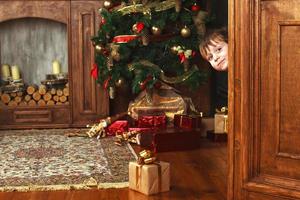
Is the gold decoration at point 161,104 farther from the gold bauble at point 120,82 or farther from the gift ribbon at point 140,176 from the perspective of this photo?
the gift ribbon at point 140,176

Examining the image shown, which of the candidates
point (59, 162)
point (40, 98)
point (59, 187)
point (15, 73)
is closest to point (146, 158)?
point (59, 187)

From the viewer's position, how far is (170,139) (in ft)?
12.4

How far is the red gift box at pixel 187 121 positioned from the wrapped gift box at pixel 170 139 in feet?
0.22

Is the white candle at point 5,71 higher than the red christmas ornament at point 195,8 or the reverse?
the reverse

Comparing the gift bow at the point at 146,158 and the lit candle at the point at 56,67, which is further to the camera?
the lit candle at the point at 56,67

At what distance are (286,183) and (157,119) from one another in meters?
2.06

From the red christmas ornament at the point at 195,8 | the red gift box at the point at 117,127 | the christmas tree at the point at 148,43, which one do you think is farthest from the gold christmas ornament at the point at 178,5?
the red gift box at the point at 117,127

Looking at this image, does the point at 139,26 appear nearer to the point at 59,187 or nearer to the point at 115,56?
the point at 115,56

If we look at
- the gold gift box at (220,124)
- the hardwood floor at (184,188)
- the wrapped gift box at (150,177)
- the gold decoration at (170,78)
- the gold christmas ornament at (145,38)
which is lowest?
the hardwood floor at (184,188)

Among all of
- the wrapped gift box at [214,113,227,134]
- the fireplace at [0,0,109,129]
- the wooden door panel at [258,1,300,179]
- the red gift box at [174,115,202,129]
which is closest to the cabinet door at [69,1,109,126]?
the fireplace at [0,0,109,129]

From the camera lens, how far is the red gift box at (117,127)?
434 centimetres

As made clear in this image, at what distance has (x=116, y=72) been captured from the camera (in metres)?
4.45

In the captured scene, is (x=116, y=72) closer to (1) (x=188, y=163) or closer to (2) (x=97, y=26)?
(2) (x=97, y=26)

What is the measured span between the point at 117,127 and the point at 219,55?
1703 mm
